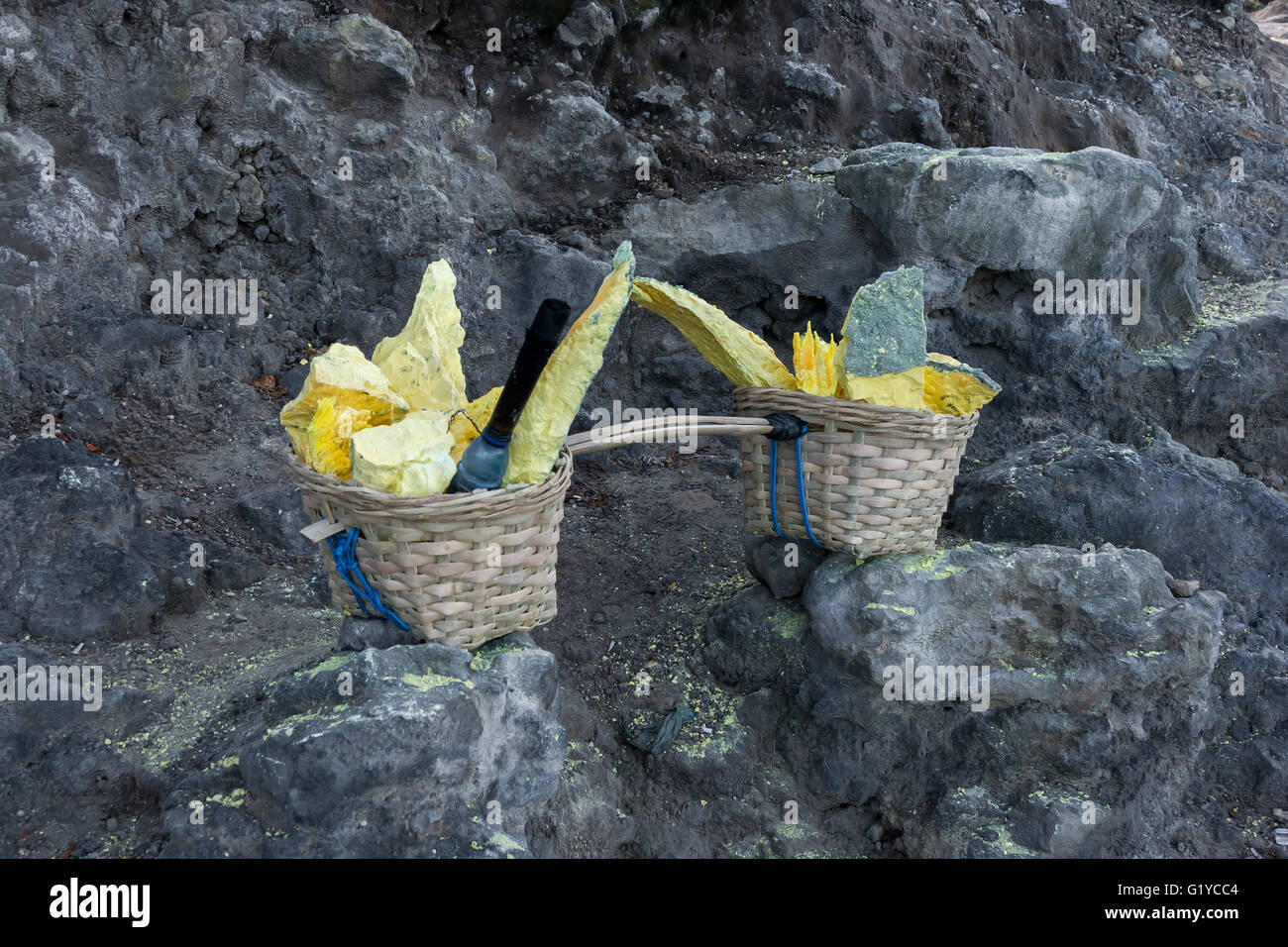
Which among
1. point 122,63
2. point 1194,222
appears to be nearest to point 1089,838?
point 1194,222

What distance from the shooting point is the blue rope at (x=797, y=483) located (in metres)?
2.87

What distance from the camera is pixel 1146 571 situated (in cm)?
293

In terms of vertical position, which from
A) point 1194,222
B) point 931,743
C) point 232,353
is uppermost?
point 1194,222

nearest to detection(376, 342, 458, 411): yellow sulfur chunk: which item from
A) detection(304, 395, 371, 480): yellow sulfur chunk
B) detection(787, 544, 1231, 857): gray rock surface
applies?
detection(304, 395, 371, 480): yellow sulfur chunk

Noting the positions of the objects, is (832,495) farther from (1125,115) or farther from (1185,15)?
(1185,15)

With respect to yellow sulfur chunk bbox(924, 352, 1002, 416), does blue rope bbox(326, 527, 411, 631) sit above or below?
below

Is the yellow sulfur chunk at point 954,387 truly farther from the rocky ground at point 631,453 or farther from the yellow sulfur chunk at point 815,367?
the rocky ground at point 631,453

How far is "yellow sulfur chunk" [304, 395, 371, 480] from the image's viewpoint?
237cm

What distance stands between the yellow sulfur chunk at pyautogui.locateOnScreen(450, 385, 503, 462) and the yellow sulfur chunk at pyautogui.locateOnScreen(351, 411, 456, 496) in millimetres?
150

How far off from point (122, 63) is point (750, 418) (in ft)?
9.89

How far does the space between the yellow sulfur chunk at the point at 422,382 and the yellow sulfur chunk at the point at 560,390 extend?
0.31 m

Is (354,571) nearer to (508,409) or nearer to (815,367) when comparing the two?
(508,409)

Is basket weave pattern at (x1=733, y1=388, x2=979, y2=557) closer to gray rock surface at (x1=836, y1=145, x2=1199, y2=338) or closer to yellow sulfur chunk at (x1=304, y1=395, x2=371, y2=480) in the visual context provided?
yellow sulfur chunk at (x1=304, y1=395, x2=371, y2=480)

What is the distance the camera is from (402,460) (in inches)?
87.7
